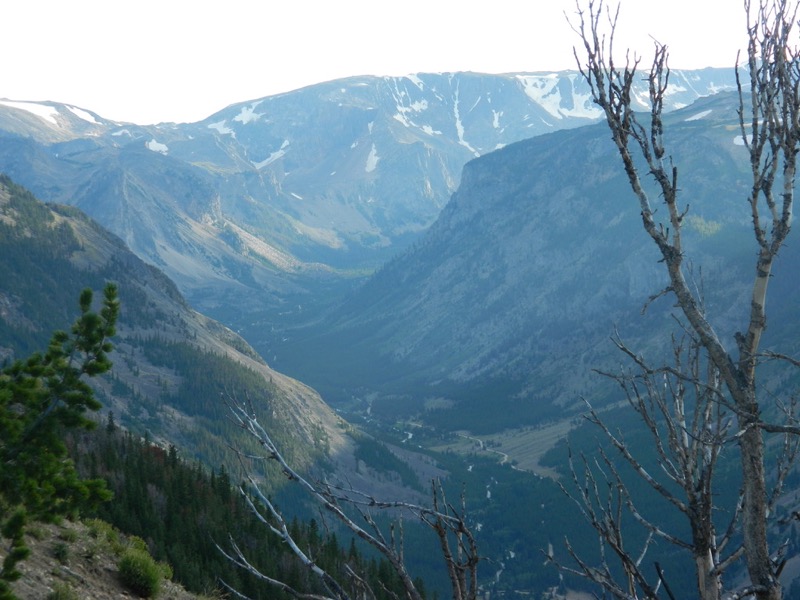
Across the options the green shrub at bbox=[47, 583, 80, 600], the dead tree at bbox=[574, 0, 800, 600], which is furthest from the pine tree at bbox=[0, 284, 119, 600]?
Answer: the dead tree at bbox=[574, 0, 800, 600]

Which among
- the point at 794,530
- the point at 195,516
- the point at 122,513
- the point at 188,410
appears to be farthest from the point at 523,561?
the point at 122,513

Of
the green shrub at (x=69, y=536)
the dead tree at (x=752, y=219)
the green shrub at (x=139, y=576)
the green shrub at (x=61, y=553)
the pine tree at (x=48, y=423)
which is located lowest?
the green shrub at (x=139, y=576)

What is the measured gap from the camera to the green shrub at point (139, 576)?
997 inches

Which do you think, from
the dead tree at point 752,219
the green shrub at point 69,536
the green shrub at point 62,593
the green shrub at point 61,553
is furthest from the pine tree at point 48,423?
the dead tree at point 752,219

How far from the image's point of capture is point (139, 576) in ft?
83.3

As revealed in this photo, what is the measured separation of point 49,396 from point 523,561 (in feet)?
495

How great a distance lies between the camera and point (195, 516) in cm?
4991

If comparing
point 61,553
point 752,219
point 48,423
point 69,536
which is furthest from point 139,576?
point 752,219

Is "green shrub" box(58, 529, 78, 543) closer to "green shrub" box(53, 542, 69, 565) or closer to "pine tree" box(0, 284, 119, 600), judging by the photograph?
"green shrub" box(53, 542, 69, 565)

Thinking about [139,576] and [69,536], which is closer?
[139,576]

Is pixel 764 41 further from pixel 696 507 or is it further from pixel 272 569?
pixel 272 569

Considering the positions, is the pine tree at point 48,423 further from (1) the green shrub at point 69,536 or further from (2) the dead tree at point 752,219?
(2) the dead tree at point 752,219

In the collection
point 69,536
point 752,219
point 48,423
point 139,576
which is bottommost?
point 139,576

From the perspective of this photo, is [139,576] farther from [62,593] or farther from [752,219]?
[752,219]
